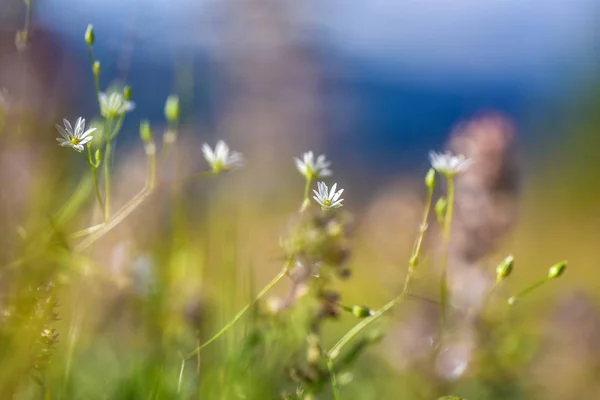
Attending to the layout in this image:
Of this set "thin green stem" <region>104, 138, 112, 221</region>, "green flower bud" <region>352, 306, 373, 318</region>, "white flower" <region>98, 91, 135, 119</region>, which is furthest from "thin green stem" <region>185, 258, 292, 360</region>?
"white flower" <region>98, 91, 135, 119</region>

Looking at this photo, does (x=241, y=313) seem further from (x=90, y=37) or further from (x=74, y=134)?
(x=90, y=37)

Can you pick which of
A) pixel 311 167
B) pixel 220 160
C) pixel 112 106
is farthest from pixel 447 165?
pixel 112 106

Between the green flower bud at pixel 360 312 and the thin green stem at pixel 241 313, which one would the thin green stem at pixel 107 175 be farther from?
the green flower bud at pixel 360 312

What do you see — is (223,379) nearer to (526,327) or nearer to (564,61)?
(526,327)

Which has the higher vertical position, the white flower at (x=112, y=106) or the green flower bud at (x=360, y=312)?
the white flower at (x=112, y=106)

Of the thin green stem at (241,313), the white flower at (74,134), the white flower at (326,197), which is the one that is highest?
the white flower at (74,134)

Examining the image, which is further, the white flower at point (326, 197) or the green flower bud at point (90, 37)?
the green flower bud at point (90, 37)

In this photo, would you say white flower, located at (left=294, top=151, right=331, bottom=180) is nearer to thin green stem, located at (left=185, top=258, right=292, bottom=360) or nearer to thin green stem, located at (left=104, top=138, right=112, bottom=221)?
thin green stem, located at (left=185, top=258, right=292, bottom=360)

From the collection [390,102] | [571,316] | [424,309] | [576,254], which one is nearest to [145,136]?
[424,309]

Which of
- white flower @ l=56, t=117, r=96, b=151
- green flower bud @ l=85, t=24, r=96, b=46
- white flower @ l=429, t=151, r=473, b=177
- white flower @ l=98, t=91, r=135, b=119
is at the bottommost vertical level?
white flower @ l=56, t=117, r=96, b=151

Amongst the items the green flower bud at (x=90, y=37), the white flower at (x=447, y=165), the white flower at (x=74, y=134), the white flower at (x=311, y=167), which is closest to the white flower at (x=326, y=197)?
the white flower at (x=311, y=167)

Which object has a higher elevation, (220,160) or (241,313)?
(220,160)
